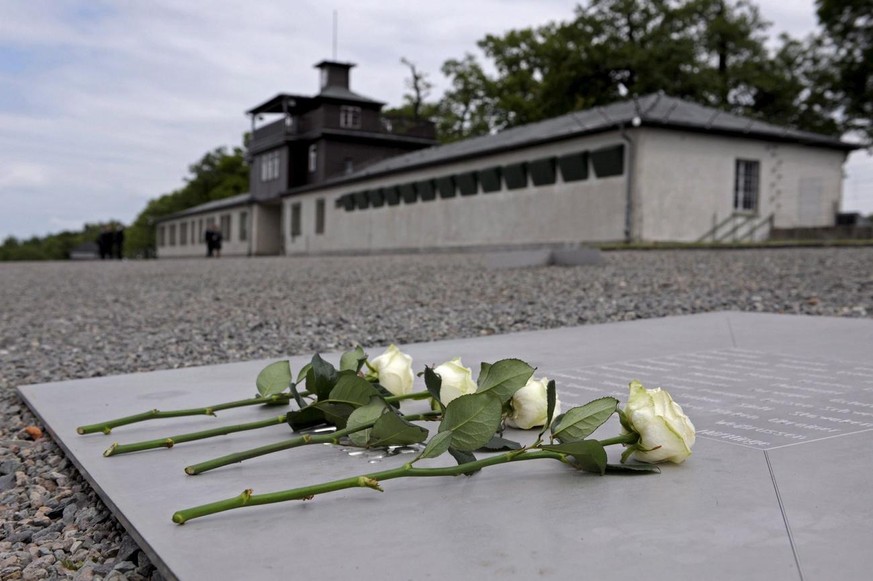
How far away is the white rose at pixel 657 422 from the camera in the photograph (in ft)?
5.43

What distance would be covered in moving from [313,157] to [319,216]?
359 centimetres

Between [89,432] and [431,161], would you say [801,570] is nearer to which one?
[89,432]

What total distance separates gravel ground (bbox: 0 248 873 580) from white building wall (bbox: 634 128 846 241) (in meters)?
7.73

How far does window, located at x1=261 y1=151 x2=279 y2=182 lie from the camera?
131ft

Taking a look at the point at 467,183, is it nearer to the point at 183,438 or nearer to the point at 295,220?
the point at 295,220

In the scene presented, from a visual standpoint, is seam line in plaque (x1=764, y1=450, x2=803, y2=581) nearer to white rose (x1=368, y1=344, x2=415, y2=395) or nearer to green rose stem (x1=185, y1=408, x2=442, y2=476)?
green rose stem (x1=185, y1=408, x2=442, y2=476)

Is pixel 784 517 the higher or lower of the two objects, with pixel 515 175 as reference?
lower

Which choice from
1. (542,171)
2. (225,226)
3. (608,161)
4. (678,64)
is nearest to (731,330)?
(608,161)

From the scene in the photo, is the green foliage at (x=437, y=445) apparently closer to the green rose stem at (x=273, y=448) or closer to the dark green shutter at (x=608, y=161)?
the green rose stem at (x=273, y=448)

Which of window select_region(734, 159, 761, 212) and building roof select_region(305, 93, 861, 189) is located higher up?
building roof select_region(305, 93, 861, 189)

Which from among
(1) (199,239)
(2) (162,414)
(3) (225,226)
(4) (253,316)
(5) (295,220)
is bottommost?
(4) (253,316)

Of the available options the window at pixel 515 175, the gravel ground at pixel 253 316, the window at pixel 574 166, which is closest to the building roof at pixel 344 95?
the window at pixel 515 175

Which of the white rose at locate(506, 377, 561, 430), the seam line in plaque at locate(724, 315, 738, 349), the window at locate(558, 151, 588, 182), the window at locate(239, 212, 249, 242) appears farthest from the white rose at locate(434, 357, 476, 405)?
the window at locate(239, 212, 249, 242)

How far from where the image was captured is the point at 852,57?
1226 inches
